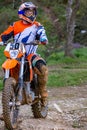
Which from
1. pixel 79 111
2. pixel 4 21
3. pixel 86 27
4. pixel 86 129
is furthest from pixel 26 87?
pixel 86 27

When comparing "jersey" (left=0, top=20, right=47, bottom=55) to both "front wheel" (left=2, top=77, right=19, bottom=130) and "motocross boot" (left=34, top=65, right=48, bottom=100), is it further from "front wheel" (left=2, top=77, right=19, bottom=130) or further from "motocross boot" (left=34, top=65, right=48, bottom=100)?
"front wheel" (left=2, top=77, right=19, bottom=130)

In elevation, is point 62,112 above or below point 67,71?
above

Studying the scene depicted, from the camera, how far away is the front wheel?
22.4ft

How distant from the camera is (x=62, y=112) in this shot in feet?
30.5

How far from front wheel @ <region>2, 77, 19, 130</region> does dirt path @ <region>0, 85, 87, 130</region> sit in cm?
24

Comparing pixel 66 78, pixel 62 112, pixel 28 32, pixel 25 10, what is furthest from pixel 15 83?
pixel 66 78

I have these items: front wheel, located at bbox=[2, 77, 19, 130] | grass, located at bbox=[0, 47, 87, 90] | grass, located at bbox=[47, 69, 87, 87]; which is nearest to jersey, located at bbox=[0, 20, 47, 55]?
front wheel, located at bbox=[2, 77, 19, 130]

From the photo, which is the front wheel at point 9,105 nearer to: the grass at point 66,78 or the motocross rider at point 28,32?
the motocross rider at point 28,32

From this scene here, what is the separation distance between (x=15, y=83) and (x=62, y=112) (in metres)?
2.30

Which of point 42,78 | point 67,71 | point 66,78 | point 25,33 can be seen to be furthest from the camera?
point 67,71

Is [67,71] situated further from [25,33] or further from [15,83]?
[15,83]

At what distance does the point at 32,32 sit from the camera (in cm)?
777

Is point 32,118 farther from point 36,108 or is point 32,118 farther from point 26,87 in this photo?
point 26,87

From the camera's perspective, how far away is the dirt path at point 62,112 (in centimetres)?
754
